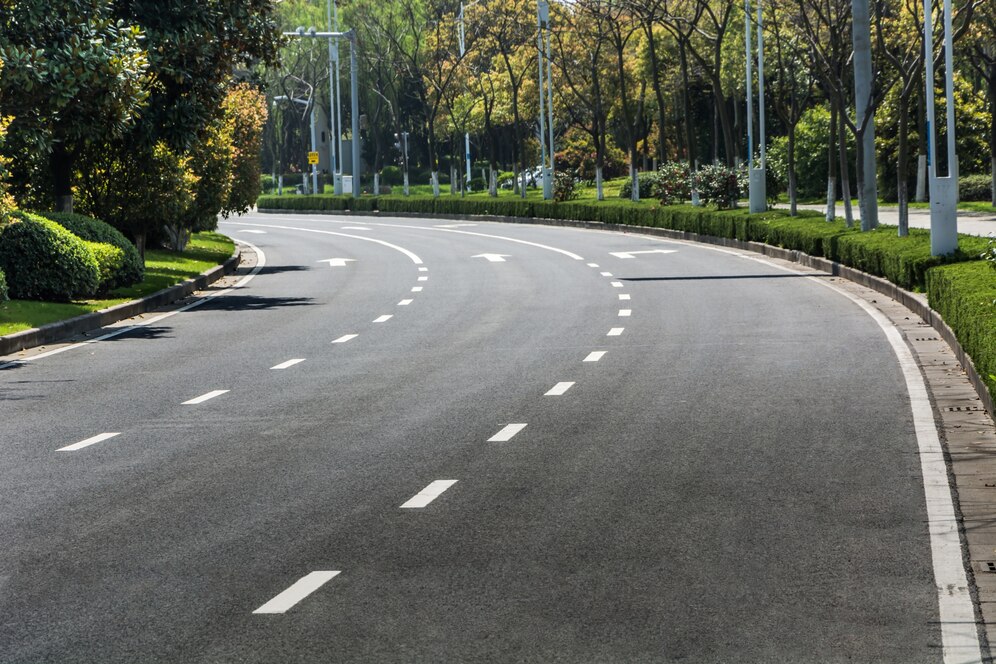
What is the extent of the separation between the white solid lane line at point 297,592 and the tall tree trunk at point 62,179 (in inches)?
900

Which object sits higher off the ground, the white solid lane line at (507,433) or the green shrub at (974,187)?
the green shrub at (974,187)

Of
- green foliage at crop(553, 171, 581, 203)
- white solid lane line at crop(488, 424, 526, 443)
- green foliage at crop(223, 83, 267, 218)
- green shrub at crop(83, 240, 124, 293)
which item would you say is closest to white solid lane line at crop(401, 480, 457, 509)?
white solid lane line at crop(488, 424, 526, 443)

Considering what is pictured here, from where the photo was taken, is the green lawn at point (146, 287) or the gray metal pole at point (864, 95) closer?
the green lawn at point (146, 287)

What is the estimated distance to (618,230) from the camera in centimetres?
4978

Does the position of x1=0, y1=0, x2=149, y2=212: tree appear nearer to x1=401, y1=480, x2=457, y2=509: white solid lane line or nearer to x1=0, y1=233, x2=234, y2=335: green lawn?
x1=0, y1=233, x2=234, y2=335: green lawn

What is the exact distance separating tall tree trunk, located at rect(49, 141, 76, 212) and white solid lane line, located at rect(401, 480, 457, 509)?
20.9 meters

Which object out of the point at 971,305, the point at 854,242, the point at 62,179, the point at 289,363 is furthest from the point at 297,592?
the point at 62,179

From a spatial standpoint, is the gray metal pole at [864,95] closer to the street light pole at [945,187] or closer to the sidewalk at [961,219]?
A: the street light pole at [945,187]

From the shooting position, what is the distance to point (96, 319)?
2123cm

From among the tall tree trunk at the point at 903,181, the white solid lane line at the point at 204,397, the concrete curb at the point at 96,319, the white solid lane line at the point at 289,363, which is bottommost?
the white solid lane line at the point at 204,397

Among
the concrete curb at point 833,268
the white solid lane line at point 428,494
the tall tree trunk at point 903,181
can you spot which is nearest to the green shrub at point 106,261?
the concrete curb at point 833,268

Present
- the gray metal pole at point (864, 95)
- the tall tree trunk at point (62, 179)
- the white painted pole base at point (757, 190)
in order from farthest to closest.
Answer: the white painted pole base at point (757, 190) → the tall tree trunk at point (62, 179) → the gray metal pole at point (864, 95)

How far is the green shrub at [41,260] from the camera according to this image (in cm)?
2198

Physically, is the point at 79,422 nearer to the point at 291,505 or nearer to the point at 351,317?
the point at 291,505
